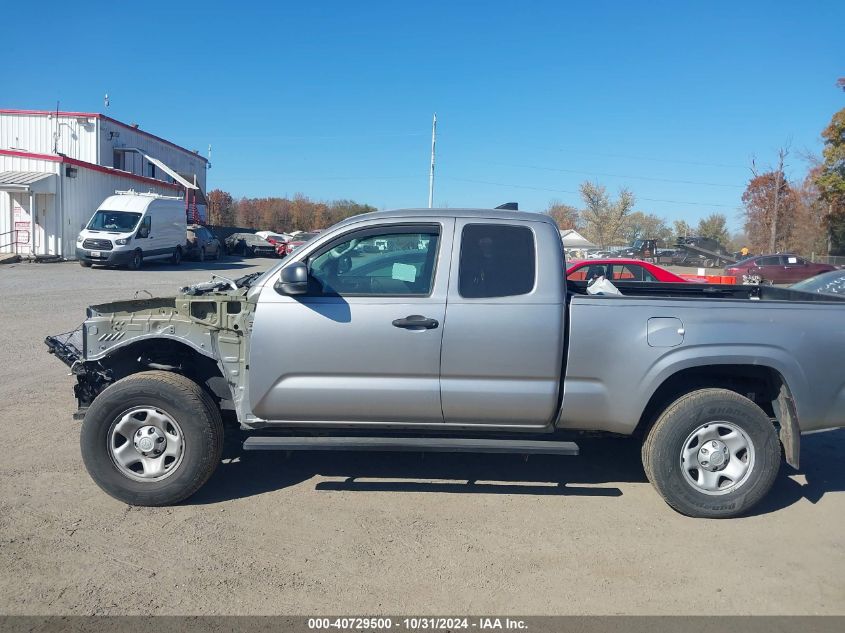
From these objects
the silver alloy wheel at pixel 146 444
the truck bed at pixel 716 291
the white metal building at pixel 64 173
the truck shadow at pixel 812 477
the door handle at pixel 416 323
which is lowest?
the truck shadow at pixel 812 477

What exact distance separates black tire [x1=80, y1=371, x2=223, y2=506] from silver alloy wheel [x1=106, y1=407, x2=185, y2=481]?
3 cm

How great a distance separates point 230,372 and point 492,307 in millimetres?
1807

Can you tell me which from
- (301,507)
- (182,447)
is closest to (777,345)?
(301,507)

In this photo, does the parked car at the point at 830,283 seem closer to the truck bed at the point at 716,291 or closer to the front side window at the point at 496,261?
the truck bed at the point at 716,291

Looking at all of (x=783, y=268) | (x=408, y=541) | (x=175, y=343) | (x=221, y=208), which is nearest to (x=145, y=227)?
(x=175, y=343)

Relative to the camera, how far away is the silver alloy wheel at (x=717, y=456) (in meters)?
4.63

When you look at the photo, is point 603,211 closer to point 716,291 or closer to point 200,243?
point 200,243

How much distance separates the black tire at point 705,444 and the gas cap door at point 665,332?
0.44 metres

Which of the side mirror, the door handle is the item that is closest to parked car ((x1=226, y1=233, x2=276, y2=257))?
the side mirror

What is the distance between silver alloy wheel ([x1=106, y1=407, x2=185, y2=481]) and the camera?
4.64 meters

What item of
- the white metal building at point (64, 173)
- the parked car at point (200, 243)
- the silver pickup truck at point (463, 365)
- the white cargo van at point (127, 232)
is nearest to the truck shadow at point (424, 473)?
the silver pickup truck at point (463, 365)

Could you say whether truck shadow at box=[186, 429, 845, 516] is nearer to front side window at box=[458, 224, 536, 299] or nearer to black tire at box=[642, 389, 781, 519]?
black tire at box=[642, 389, 781, 519]

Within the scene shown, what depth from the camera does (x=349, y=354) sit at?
4.55 metres

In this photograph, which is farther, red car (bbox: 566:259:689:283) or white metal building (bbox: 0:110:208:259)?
white metal building (bbox: 0:110:208:259)
